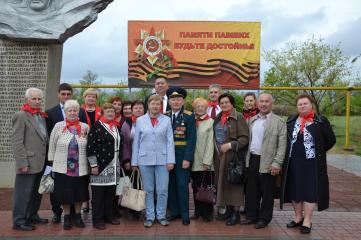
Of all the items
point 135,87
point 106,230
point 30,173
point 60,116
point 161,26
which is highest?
point 161,26

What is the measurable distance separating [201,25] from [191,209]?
26.3 ft

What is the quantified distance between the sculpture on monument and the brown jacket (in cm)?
350

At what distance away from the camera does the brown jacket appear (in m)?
6.09

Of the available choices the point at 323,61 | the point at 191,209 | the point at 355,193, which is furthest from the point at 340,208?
the point at 323,61

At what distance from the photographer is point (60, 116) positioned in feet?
20.4

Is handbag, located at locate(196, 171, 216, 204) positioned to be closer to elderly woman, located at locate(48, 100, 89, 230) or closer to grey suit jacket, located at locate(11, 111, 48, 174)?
elderly woman, located at locate(48, 100, 89, 230)

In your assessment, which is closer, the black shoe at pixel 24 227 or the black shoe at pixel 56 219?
the black shoe at pixel 24 227

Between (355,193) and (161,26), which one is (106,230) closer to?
(355,193)

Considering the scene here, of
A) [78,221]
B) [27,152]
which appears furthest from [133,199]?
[27,152]

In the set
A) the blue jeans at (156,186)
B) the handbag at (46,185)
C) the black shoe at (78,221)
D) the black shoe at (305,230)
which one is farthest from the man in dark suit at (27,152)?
the black shoe at (305,230)

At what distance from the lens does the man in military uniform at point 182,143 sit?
20.1 feet

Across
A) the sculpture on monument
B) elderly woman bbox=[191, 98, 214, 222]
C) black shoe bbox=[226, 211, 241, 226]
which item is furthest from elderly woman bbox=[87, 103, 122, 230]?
the sculpture on monument

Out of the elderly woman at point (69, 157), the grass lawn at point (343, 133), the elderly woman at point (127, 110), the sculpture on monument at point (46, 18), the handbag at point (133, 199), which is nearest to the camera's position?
the elderly woman at point (69, 157)

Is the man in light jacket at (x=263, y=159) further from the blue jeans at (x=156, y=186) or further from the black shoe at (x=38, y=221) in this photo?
the black shoe at (x=38, y=221)
